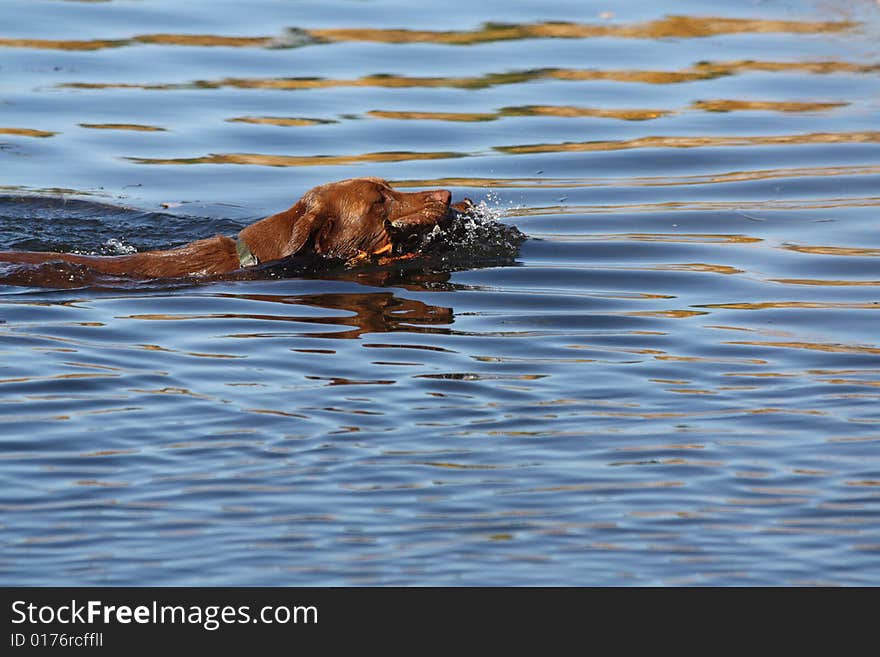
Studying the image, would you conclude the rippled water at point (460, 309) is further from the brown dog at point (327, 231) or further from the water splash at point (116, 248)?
the brown dog at point (327, 231)

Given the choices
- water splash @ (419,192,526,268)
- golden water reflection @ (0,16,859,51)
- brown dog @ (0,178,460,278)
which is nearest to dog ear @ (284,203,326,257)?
brown dog @ (0,178,460,278)

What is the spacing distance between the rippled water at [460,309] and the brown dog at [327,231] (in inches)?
8.7

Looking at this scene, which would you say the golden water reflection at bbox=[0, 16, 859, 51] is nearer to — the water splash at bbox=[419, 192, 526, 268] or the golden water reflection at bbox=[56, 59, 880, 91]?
the golden water reflection at bbox=[56, 59, 880, 91]

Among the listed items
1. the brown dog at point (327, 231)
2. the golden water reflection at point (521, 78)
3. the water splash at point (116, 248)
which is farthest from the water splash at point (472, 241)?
the golden water reflection at point (521, 78)

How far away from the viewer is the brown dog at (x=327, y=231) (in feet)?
38.9

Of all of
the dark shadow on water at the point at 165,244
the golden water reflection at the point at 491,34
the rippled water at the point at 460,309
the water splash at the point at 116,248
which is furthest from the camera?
the golden water reflection at the point at 491,34

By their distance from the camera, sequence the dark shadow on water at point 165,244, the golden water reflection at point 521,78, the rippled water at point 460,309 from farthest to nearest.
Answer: the golden water reflection at point 521,78 < the dark shadow on water at point 165,244 < the rippled water at point 460,309

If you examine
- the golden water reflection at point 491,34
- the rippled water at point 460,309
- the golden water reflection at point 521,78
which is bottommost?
the rippled water at point 460,309

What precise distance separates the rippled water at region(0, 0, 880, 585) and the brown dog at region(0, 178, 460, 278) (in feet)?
0.73

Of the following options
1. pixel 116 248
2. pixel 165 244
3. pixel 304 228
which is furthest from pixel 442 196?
pixel 116 248

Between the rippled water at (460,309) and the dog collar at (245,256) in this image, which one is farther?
the dog collar at (245,256)

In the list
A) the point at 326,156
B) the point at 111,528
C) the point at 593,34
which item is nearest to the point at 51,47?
the point at 326,156

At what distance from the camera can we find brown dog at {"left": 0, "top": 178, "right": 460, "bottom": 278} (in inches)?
467

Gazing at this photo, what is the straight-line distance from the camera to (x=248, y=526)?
6.87m
